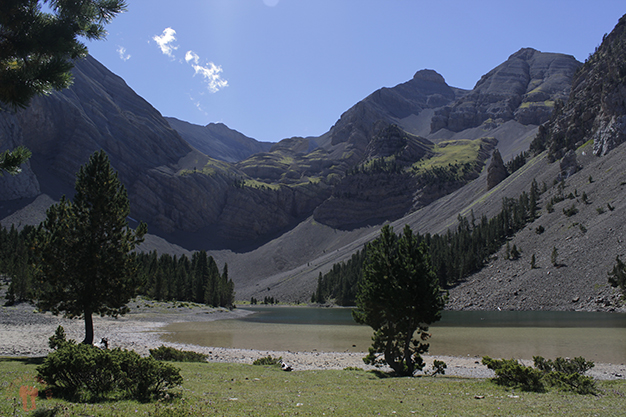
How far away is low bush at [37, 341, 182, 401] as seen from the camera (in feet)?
36.1

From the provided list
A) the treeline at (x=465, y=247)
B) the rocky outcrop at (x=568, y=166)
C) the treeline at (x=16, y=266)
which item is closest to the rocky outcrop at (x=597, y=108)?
the rocky outcrop at (x=568, y=166)

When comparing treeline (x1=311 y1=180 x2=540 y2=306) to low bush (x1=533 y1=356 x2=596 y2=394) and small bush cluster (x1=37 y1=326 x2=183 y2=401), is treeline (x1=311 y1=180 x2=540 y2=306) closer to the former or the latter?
low bush (x1=533 y1=356 x2=596 y2=394)

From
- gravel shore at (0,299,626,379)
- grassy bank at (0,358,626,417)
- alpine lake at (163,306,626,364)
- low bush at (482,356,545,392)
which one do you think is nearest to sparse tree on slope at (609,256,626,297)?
alpine lake at (163,306,626,364)

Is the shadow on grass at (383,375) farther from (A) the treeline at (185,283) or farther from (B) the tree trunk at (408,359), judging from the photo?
(A) the treeline at (185,283)

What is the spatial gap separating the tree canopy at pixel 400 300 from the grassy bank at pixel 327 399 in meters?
4.30

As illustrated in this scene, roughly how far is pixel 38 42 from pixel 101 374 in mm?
9982

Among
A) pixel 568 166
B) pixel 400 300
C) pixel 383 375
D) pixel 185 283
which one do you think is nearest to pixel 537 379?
pixel 400 300

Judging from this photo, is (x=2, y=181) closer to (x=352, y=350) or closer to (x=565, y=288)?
(x=352, y=350)

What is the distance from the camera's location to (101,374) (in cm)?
1172

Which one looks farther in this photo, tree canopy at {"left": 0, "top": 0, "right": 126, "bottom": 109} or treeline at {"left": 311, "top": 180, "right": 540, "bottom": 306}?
treeline at {"left": 311, "top": 180, "right": 540, "bottom": 306}

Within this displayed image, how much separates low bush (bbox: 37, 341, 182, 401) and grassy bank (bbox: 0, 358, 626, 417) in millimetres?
791

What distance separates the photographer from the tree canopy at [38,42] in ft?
33.3

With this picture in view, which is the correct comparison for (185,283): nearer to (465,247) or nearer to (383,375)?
(465,247)

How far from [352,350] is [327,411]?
2816cm
